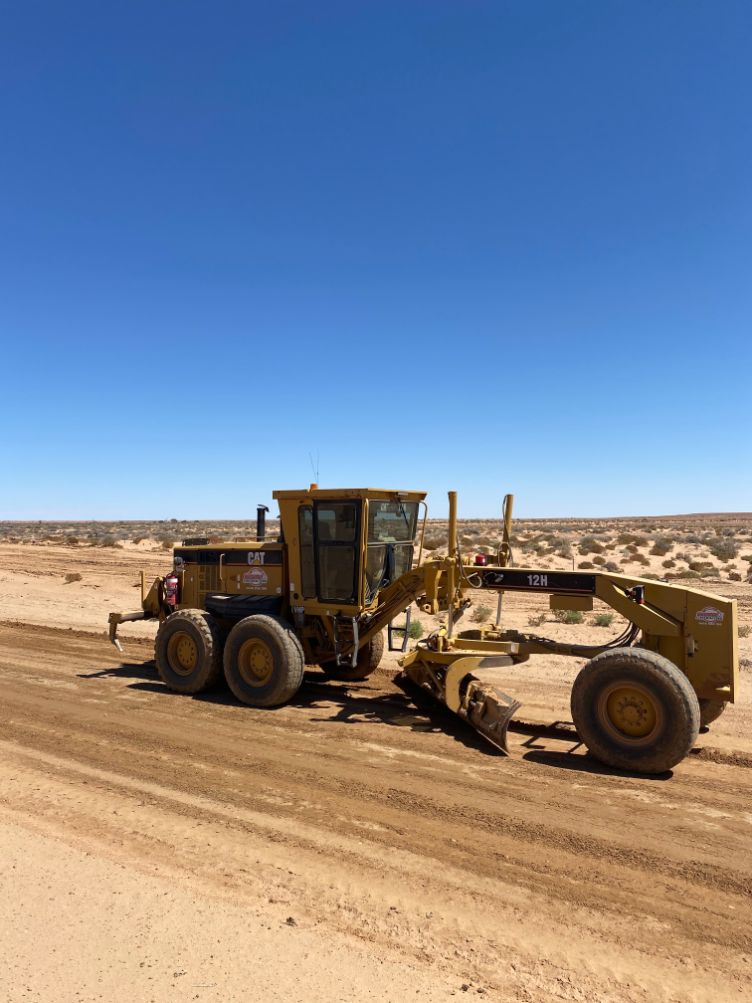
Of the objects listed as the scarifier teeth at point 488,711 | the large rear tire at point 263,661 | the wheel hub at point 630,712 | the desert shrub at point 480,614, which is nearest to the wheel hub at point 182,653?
the large rear tire at point 263,661

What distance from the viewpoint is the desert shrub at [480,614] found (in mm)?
15903

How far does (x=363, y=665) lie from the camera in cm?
995

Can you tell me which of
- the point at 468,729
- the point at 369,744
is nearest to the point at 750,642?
the point at 468,729

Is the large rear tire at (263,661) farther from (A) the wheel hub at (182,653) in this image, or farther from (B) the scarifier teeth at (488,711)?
(B) the scarifier teeth at (488,711)

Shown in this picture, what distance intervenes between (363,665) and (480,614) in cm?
725

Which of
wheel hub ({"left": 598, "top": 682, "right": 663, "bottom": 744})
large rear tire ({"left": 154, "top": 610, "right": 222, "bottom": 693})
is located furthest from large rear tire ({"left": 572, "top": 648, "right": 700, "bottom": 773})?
large rear tire ({"left": 154, "top": 610, "right": 222, "bottom": 693})

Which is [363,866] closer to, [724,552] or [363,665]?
[363,665]

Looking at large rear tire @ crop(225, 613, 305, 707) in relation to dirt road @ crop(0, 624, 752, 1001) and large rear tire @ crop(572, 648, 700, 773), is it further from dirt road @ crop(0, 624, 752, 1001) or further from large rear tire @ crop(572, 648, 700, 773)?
large rear tire @ crop(572, 648, 700, 773)

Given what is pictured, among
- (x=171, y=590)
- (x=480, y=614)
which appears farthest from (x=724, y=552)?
(x=171, y=590)

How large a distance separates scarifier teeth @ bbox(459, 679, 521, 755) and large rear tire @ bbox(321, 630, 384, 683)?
257 centimetres

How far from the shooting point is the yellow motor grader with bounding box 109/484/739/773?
6.31 metres

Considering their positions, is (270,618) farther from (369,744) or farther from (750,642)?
(750,642)

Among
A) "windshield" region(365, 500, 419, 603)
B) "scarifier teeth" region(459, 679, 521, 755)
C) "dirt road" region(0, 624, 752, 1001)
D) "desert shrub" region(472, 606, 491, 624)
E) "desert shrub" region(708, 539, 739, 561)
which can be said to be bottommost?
"dirt road" region(0, 624, 752, 1001)

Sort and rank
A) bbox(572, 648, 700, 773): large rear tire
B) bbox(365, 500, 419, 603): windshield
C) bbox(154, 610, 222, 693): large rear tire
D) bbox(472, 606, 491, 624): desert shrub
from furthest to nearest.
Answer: bbox(472, 606, 491, 624): desert shrub
bbox(154, 610, 222, 693): large rear tire
bbox(365, 500, 419, 603): windshield
bbox(572, 648, 700, 773): large rear tire
